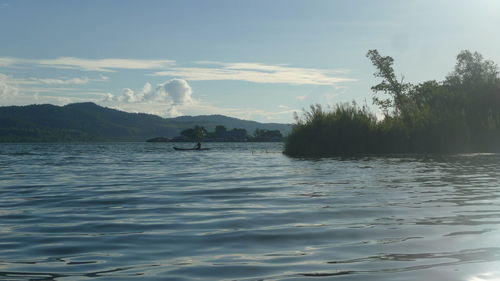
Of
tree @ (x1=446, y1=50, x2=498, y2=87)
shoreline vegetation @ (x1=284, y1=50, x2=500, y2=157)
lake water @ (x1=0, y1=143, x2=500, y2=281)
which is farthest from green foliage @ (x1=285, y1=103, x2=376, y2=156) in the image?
tree @ (x1=446, y1=50, x2=498, y2=87)

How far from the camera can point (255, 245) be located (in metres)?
8.12

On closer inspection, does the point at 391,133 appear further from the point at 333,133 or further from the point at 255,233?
the point at 255,233

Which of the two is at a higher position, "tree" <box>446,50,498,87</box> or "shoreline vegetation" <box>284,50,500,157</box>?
"tree" <box>446,50,498,87</box>

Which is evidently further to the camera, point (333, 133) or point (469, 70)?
point (469, 70)

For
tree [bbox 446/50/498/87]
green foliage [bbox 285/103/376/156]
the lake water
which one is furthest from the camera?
tree [bbox 446/50/498/87]

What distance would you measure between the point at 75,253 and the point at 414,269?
4657mm

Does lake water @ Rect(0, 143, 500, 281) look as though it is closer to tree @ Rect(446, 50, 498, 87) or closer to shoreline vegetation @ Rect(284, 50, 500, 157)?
shoreline vegetation @ Rect(284, 50, 500, 157)

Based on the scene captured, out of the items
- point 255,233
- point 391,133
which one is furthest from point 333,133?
point 255,233

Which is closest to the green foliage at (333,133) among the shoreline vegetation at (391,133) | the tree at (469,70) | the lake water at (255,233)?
the shoreline vegetation at (391,133)

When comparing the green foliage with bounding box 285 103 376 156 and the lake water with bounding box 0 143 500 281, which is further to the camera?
the green foliage with bounding box 285 103 376 156

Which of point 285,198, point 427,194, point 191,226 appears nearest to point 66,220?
point 191,226

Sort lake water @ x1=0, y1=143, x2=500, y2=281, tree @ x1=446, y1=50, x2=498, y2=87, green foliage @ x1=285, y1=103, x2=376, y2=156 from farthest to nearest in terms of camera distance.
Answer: tree @ x1=446, y1=50, x2=498, y2=87
green foliage @ x1=285, y1=103, x2=376, y2=156
lake water @ x1=0, y1=143, x2=500, y2=281

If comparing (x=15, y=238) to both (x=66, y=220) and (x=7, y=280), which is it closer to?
(x=66, y=220)

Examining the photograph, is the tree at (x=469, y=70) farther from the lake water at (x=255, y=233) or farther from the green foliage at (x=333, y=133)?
the lake water at (x=255, y=233)
